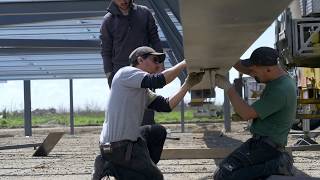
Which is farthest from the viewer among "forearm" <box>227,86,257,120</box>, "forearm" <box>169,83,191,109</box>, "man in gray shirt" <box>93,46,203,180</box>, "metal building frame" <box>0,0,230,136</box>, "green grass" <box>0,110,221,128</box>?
"green grass" <box>0,110,221,128</box>

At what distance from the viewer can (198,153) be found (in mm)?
6176

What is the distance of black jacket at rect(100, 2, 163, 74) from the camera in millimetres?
5152

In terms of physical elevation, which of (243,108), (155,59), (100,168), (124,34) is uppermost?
(124,34)

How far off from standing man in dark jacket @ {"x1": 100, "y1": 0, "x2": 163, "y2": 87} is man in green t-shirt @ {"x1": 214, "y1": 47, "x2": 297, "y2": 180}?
1.30 meters

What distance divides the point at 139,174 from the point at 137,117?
1.34ft

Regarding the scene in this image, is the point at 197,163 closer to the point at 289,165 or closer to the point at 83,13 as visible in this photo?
the point at 289,165

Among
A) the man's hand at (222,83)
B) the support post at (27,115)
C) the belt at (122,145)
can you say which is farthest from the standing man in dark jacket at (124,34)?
the support post at (27,115)

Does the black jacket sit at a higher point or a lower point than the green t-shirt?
higher

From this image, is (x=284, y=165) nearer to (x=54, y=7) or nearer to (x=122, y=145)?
(x=122, y=145)

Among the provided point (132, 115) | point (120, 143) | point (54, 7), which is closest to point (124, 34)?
point (132, 115)

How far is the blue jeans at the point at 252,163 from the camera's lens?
393 cm

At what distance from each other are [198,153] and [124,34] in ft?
5.65

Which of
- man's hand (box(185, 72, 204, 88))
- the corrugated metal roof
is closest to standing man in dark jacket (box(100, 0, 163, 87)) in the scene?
man's hand (box(185, 72, 204, 88))

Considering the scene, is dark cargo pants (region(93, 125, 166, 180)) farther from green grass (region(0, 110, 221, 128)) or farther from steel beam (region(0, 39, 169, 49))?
green grass (region(0, 110, 221, 128))
